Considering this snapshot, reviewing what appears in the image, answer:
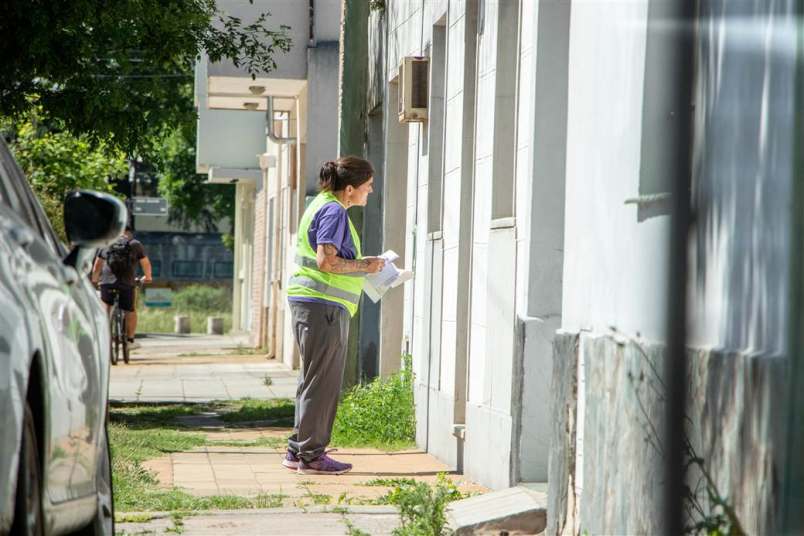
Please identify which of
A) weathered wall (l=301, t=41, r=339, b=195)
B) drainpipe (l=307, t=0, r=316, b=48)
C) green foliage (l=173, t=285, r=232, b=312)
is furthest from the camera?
green foliage (l=173, t=285, r=232, b=312)

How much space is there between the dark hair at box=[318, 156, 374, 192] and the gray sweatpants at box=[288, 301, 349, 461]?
0.75m

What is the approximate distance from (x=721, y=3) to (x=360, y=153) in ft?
29.1

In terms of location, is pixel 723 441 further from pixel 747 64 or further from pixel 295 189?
pixel 295 189

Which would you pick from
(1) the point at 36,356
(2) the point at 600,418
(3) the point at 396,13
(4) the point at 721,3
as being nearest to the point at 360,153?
(3) the point at 396,13

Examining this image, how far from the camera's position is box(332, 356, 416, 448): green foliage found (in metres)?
11.3

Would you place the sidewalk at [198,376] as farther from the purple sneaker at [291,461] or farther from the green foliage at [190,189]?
the green foliage at [190,189]

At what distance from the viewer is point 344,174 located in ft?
31.2

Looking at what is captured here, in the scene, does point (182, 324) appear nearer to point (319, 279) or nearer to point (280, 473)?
point (280, 473)

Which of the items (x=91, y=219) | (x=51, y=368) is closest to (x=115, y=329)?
(x=91, y=219)

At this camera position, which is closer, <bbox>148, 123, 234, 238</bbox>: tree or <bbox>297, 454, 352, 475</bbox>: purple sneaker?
<bbox>297, 454, 352, 475</bbox>: purple sneaker

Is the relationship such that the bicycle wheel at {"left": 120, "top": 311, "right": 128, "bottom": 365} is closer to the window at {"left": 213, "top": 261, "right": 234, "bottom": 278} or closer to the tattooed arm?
the tattooed arm

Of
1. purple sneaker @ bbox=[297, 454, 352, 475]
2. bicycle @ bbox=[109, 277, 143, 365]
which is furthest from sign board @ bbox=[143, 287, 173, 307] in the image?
purple sneaker @ bbox=[297, 454, 352, 475]

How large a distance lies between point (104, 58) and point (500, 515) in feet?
27.2

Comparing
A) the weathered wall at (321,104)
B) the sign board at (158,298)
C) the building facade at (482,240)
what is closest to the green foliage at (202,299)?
the sign board at (158,298)
